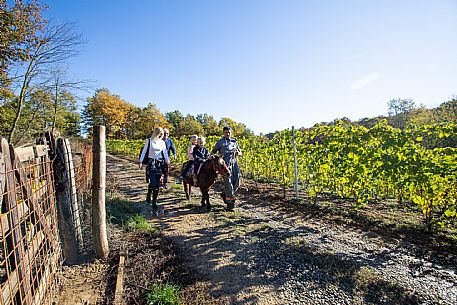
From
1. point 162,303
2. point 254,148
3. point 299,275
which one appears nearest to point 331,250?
point 299,275

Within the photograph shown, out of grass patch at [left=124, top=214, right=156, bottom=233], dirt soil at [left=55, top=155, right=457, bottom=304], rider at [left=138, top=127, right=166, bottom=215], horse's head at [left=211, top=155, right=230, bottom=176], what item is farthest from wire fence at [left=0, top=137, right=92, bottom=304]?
horse's head at [left=211, top=155, right=230, bottom=176]

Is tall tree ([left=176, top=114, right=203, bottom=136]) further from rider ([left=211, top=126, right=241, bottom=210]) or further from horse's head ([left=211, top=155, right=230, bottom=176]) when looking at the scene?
horse's head ([left=211, top=155, right=230, bottom=176])

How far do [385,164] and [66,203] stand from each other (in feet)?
20.6

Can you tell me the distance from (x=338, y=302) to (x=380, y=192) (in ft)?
19.2

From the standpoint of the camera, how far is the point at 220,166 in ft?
19.1

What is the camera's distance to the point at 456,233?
4613 mm

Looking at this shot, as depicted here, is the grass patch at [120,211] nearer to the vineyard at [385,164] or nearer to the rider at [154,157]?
the rider at [154,157]

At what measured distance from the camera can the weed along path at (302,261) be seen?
9.82 feet

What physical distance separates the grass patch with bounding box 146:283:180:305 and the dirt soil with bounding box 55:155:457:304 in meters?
0.25

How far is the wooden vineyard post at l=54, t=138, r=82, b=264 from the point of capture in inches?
133

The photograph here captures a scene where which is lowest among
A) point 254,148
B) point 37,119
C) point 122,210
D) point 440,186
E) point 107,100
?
point 122,210

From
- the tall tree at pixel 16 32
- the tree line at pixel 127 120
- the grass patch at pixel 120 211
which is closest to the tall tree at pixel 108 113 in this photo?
the tree line at pixel 127 120

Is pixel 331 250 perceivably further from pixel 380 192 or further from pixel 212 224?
pixel 380 192

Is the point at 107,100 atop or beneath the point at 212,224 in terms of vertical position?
atop
